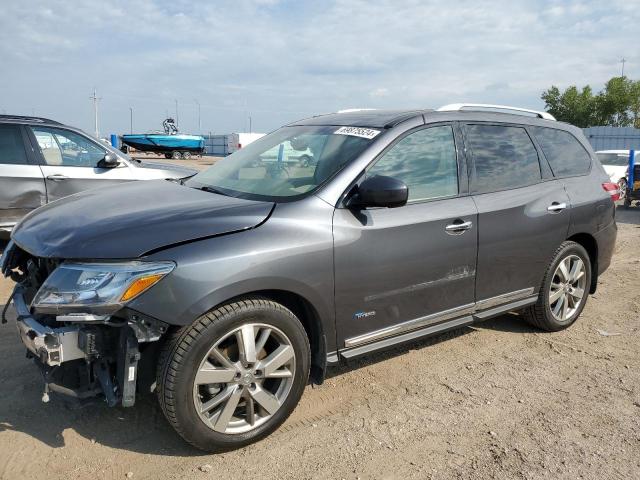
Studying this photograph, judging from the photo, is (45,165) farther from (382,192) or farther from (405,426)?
(405,426)

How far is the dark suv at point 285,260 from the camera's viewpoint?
2.51 m

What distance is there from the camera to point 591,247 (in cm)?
476

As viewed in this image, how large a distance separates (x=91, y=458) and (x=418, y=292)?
2.04 m

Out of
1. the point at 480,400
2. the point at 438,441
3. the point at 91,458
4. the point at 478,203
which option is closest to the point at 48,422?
the point at 91,458

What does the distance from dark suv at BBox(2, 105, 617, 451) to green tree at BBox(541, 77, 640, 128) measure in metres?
69.0

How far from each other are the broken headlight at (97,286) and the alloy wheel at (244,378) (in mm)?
471

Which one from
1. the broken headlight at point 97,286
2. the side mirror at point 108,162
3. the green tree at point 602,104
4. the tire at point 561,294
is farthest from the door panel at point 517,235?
the green tree at point 602,104

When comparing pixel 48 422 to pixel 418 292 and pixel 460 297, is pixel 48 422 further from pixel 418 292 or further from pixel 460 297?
pixel 460 297

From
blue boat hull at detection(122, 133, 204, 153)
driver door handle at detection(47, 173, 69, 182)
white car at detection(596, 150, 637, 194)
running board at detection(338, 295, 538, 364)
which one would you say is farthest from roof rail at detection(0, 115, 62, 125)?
blue boat hull at detection(122, 133, 204, 153)

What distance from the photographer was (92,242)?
8.42 ft

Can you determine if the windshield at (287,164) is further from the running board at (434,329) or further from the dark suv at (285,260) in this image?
the running board at (434,329)

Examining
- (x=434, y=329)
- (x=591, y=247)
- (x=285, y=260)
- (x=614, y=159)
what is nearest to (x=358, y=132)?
(x=285, y=260)

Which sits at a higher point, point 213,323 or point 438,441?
point 213,323

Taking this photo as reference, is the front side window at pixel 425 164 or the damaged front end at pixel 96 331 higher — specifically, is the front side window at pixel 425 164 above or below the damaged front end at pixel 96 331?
above
